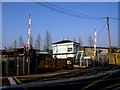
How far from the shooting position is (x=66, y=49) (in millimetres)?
58844

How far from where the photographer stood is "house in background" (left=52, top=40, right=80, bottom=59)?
57669 millimetres

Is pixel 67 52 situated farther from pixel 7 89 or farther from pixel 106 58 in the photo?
pixel 7 89

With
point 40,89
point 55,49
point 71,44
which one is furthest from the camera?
point 55,49

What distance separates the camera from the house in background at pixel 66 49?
189ft

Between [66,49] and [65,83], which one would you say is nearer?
[65,83]

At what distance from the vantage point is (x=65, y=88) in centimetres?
1395

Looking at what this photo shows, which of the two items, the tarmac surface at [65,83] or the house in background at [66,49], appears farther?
the house in background at [66,49]

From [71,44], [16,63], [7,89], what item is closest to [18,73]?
[16,63]

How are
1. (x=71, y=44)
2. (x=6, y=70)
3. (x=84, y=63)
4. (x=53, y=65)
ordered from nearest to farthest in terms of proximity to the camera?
1. (x=6, y=70)
2. (x=53, y=65)
3. (x=84, y=63)
4. (x=71, y=44)

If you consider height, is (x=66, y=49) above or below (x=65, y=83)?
above

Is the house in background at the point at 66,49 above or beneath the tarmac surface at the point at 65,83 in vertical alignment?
above

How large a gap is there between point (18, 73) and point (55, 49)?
3673 centimetres

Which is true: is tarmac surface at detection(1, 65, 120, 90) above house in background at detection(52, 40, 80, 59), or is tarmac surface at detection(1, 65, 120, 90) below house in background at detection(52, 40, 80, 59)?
below

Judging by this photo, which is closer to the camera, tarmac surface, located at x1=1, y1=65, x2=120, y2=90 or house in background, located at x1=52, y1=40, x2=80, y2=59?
tarmac surface, located at x1=1, y1=65, x2=120, y2=90
